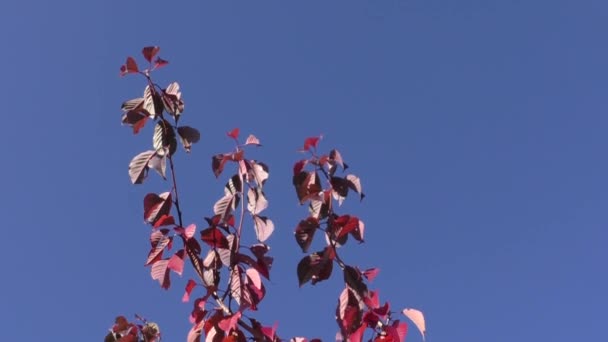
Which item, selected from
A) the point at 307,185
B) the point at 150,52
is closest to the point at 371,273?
the point at 307,185

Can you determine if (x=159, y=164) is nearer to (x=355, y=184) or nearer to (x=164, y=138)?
(x=164, y=138)

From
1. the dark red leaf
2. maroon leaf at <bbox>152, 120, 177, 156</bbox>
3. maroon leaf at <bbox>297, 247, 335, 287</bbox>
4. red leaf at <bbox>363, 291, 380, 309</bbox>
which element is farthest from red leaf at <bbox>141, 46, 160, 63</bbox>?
red leaf at <bbox>363, 291, 380, 309</bbox>

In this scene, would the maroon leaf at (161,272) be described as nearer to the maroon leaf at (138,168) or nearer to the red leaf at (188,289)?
the red leaf at (188,289)

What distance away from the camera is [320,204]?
7.16ft

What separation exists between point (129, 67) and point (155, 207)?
1.82ft

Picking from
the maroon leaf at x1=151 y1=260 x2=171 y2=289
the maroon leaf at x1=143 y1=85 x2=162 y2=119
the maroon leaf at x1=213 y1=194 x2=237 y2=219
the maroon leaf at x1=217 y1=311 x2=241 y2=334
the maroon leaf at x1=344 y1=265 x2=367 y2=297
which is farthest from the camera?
the maroon leaf at x1=143 y1=85 x2=162 y2=119

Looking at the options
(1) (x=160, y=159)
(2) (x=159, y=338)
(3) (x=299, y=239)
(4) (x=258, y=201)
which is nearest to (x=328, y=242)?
(3) (x=299, y=239)

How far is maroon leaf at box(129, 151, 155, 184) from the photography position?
7.39ft

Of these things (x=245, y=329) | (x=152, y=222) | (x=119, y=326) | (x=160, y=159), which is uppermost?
(x=160, y=159)

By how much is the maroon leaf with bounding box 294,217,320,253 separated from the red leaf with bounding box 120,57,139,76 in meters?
0.88

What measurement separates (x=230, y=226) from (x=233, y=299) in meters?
0.27

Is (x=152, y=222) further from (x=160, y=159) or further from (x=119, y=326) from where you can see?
(x=119, y=326)

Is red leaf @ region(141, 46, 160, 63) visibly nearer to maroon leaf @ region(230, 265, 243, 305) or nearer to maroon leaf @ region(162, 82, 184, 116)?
maroon leaf @ region(162, 82, 184, 116)

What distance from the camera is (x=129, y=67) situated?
2.30 m
